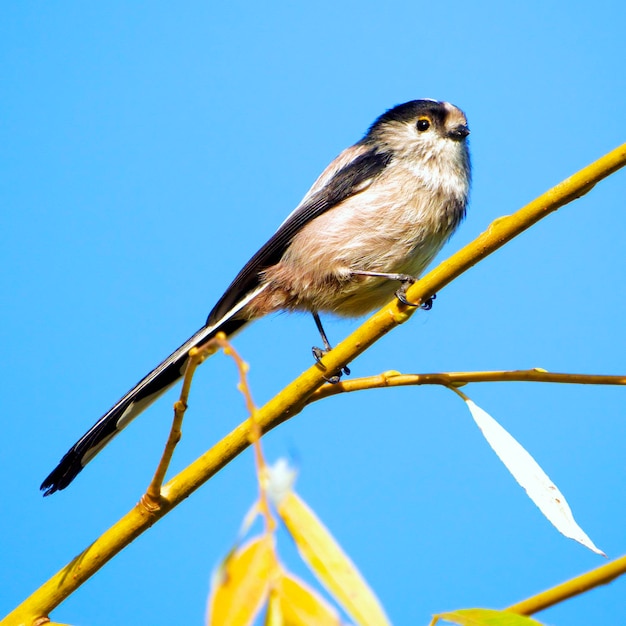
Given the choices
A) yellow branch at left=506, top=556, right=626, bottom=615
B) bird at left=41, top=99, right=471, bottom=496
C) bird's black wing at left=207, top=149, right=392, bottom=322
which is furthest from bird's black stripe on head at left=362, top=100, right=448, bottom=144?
yellow branch at left=506, top=556, right=626, bottom=615

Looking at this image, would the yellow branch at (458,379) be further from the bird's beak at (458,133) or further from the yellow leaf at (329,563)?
the bird's beak at (458,133)

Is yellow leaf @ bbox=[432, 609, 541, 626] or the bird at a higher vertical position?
the bird

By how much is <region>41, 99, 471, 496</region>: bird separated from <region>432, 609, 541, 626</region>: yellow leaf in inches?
46.3

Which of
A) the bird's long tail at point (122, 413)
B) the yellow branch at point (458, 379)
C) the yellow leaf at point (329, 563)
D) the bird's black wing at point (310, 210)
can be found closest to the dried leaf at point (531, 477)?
the yellow branch at point (458, 379)

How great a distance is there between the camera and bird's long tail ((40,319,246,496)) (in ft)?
4.42

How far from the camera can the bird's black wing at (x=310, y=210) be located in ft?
7.07

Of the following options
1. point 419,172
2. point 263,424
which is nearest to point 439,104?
point 419,172

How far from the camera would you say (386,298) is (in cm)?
214

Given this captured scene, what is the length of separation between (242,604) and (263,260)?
5.72ft

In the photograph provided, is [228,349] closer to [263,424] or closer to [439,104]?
[263,424]

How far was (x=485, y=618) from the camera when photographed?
67 centimetres

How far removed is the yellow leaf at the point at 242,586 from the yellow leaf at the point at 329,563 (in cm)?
4

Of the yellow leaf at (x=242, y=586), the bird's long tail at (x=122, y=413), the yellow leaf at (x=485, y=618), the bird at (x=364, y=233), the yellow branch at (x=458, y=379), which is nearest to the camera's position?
the yellow leaf at (x=242, y=586)

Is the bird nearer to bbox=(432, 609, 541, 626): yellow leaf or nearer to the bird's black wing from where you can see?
the bird's black wing
